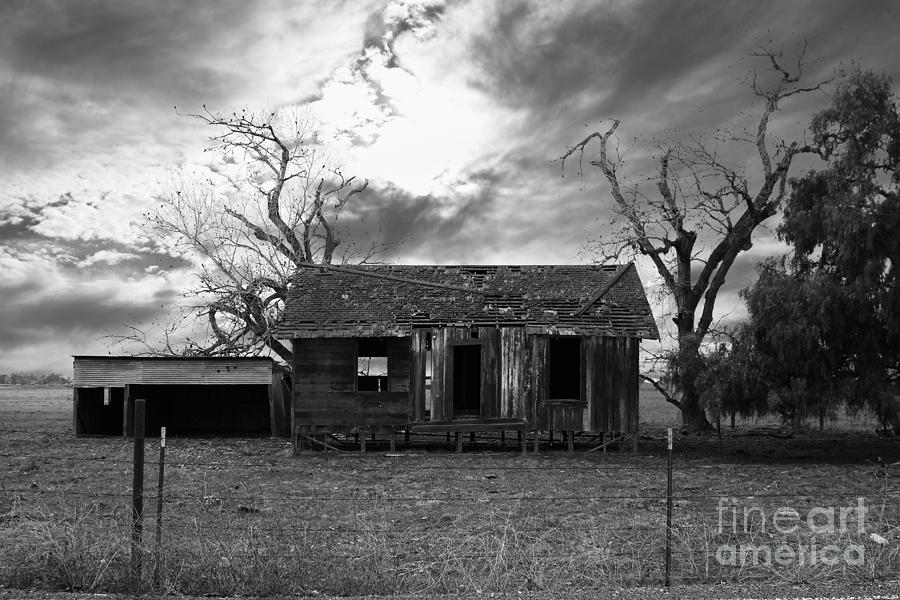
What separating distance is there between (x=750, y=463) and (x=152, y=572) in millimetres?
17360

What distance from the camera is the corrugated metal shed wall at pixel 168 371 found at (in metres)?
27.3

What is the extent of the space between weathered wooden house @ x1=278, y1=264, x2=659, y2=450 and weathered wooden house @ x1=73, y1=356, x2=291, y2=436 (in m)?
4.49

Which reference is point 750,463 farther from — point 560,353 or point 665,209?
point 665,209

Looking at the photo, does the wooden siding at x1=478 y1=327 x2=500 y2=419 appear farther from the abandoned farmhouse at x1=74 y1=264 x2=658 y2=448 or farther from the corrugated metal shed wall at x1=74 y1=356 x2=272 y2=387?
the corrugated metal shed wall at x1=74 y1=356 x2=272 y2=387

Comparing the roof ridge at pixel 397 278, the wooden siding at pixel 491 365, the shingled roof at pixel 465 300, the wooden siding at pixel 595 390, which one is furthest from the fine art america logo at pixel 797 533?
the roof ridge at pixel 397 278

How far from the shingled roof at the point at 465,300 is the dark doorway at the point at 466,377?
10.3 feet

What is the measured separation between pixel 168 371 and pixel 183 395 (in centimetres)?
556

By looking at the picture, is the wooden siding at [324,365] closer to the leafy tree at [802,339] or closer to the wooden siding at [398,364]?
the wooden siding at [398,364]

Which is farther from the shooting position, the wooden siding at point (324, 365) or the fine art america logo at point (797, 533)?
the wooden siding at point (324, 365)

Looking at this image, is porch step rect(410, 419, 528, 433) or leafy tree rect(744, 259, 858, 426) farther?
porch step rect(410, 419, 528, 433)

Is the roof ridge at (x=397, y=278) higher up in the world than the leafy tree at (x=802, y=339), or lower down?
higher up

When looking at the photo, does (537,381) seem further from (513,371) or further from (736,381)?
(736,381)

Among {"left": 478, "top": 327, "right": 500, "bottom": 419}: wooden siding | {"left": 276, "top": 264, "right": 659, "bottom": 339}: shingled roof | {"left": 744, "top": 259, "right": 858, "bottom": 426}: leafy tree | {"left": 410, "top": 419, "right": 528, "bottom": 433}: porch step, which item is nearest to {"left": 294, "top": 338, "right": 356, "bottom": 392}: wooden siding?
{"left": 276, "top": 264, "right": 659, "bottom": 339}: shingled roof

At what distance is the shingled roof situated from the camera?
76.7ft
